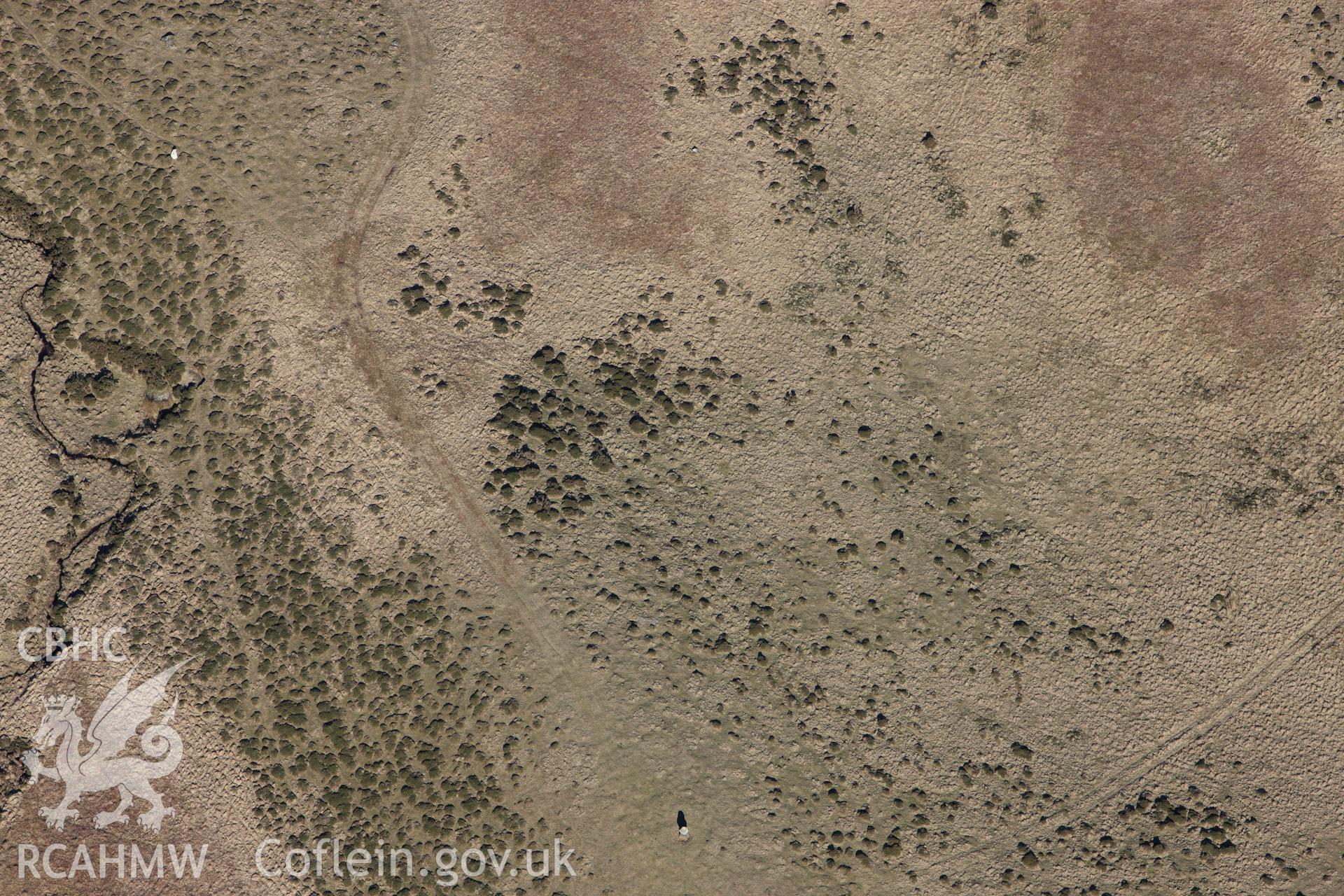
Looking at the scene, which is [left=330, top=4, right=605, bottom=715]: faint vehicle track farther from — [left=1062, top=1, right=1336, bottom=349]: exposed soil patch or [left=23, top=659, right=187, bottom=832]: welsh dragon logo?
[left=1062, top=1, right=1336, bottom=349]: exposed soil patch

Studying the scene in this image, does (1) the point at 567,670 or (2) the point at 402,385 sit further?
(2) the point at 402,385

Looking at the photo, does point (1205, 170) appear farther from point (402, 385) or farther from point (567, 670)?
point (402, 385)

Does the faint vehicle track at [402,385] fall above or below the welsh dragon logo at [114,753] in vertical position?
above

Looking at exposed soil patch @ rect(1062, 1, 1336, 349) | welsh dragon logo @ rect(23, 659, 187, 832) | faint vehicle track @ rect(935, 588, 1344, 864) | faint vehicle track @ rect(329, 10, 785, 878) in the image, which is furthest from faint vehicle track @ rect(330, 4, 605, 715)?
exposed soil patch @ rect(1062, 1, 1336, 349)

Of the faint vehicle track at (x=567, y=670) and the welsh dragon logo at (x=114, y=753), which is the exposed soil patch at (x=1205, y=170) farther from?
the welsh dragon logo at (x=114, y=753)

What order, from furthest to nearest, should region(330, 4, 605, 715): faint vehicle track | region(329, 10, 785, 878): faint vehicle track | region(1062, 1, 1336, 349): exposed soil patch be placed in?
1. region(1062, 1, 1336, 349): exposed soil patch
2. region(330, 4, 605, 715): faint vehicle track
3. region(329, 10, 785, 878): faint vehicle track

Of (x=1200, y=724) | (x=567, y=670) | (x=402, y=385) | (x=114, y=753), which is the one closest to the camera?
(x=114, y=753)

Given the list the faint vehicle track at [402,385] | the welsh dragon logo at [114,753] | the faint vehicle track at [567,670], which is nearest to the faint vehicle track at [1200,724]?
the faint vehicle track at [567,670]

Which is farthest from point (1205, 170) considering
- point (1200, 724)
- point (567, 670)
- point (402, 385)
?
point (402, 385)

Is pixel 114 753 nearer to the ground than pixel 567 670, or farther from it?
nearer to the ground

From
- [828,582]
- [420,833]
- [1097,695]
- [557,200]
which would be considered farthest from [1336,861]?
[557,200]
